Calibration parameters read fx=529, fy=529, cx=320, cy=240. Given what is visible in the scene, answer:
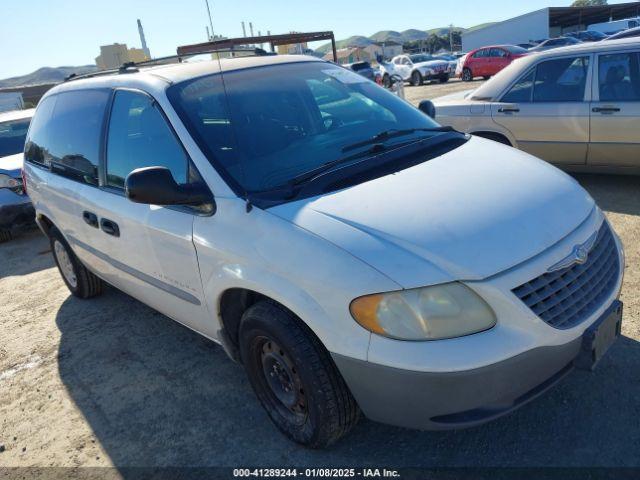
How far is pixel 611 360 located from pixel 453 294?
4.87 ft

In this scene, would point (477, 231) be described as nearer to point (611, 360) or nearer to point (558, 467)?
point (558, 467)

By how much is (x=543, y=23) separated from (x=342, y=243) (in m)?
49.8

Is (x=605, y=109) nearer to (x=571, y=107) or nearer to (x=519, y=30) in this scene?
(x=571, y=107)

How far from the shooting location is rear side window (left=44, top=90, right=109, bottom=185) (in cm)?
344

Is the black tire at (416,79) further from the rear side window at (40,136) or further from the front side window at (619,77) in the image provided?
the rear side window at (40,136)

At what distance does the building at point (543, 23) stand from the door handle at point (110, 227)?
48390mm

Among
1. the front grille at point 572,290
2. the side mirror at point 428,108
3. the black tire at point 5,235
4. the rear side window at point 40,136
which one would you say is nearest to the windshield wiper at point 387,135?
the side mirror at point 428,108

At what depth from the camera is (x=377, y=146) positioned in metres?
2.80

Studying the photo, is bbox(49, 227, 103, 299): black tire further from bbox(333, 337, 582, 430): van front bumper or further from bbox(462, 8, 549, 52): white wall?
bbox(462, 8, 549, 52): white wall

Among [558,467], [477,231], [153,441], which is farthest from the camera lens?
[153,441]

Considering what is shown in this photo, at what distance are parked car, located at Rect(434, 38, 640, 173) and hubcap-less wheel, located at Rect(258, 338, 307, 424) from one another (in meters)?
4.37

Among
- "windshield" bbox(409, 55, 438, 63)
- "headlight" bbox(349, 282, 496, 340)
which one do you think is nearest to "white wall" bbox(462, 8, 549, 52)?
"windshield" bbox(409, 55, 438, 63)

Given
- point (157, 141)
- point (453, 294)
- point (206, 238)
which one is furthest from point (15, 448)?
point (453, 294)

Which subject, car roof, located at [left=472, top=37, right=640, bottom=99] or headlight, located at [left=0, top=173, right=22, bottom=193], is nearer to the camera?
car roof, located at [left=472, top=37, right=640, bottom=99]
